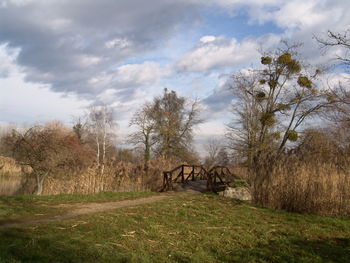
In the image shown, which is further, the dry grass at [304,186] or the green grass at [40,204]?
the dry grass at [304,186]

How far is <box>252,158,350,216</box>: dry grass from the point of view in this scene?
10195 mm

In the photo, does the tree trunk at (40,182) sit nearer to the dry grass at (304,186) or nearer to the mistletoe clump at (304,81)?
the dry grass at (304,186)

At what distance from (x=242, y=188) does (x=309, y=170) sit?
12.9ft

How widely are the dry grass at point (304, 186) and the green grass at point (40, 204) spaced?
5.08 meters

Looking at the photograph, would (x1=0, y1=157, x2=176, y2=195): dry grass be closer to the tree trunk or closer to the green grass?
the tree trunk

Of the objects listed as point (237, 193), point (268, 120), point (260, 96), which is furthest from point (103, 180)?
point (260, 96)

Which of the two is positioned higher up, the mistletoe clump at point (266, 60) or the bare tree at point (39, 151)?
the mistletoe clump at point (266, 60)

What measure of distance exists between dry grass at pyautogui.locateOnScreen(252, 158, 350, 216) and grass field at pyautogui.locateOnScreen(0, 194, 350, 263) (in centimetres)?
102

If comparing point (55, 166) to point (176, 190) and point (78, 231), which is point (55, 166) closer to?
point (176, 190)

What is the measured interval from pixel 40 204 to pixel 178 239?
5.54 meters

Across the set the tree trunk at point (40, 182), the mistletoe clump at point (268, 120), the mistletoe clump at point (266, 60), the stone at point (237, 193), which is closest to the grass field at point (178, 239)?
the stone at point (237, 193)

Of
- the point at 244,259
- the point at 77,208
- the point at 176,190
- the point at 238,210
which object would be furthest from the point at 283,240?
the point at 176,190

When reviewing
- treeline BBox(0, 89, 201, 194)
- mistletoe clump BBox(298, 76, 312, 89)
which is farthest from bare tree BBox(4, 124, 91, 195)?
mistletoe clump BBox(298, 76, 312, 89)

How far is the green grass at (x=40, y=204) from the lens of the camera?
8.10 metres
